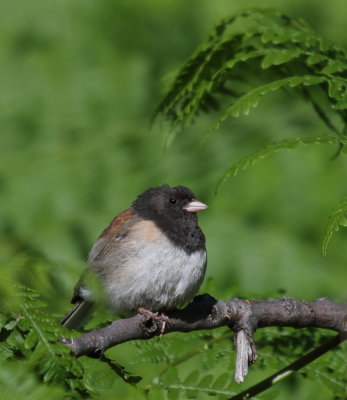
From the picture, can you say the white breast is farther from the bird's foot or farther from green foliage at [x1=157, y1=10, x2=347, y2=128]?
green foliage at [x1=157, y1=10, x2=347, y2=128]

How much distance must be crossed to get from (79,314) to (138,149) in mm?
1853

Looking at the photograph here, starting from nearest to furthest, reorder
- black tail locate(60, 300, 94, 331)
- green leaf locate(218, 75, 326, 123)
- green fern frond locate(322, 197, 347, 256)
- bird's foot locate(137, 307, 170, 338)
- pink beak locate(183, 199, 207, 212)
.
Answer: green fern frond locate(322, 197, 347, 256), green leaf locate(218, 75, 326, 123), bird's foot locate(137, 307, 170, 338), black tail locate(60, 300, 94, 331), pink beak locate(183, 199, 207, 212)

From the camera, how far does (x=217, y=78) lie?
1.93 m

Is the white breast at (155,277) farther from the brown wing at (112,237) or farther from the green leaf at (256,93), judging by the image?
the green leaf at (256,93)

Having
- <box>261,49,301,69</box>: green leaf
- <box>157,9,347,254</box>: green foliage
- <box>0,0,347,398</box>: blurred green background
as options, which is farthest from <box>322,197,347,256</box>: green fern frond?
<box>0,0,347,398</box>: blurred green background

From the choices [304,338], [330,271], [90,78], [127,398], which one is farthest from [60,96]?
[127,398]

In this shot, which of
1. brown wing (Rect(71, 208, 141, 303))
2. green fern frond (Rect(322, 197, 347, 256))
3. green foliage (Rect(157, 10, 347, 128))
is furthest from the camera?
brown wing (Rect(71, 208, 141, 303))

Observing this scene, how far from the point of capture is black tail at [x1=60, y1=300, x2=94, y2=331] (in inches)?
96.7

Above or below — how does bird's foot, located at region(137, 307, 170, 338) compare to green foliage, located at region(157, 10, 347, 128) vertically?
below

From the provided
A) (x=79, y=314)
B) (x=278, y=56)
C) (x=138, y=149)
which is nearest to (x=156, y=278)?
(x=79, y=314)

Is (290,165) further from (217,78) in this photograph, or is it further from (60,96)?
(217,78)

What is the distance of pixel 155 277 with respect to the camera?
251 cm

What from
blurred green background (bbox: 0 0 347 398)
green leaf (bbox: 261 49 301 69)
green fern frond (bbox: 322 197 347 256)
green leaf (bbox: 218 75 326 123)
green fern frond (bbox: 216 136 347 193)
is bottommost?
blurred green background (bbox: 0 0 347 398)

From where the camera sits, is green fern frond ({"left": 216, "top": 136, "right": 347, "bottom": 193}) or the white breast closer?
green fern frond ({"left": 216, "top": 136, "right": 347, "bottom": 193})
